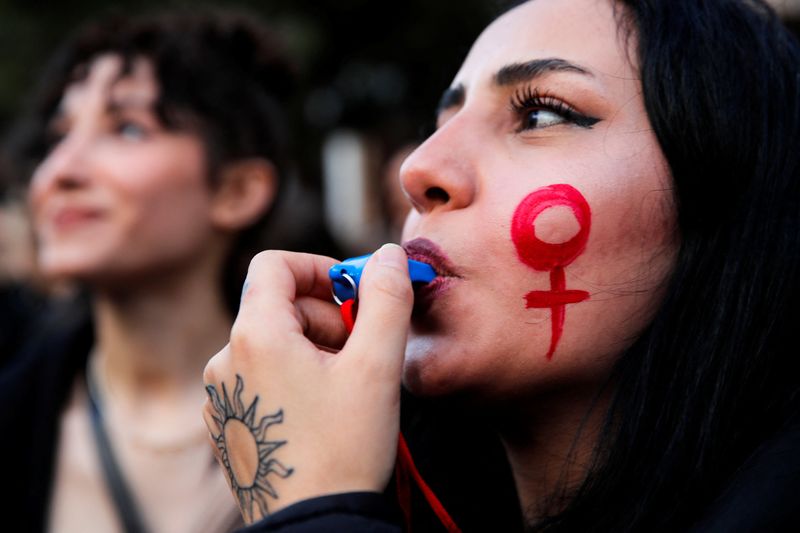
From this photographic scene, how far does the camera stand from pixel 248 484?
1.50 m

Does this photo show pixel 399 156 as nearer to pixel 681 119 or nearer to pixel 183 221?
pixel 183 221

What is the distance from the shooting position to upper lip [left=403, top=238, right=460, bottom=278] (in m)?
1.71

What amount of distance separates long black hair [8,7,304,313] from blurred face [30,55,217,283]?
8 centimetres

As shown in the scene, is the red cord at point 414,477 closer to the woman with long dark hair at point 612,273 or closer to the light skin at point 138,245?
the woman with long dark hair at point 612,273

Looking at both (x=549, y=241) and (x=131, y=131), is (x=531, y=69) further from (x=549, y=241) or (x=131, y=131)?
(x=131, y=131)

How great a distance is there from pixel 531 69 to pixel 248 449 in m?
1.00

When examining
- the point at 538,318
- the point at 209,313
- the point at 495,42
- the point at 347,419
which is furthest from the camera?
the point at 209,313

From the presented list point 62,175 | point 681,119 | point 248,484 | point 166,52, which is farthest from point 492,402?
point 166,52

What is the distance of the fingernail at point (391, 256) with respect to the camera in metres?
1.57

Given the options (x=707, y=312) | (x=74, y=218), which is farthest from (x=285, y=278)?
(x=74, y=218)

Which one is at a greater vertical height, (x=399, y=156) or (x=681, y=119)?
(x=681, y=119)

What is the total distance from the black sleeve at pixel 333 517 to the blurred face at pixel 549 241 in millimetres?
364

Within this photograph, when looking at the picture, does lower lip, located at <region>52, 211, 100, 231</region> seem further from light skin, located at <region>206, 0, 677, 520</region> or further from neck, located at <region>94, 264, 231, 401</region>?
light skin, located at <region>206, 0, 677, 520</region>

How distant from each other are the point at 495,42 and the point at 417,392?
843mm
